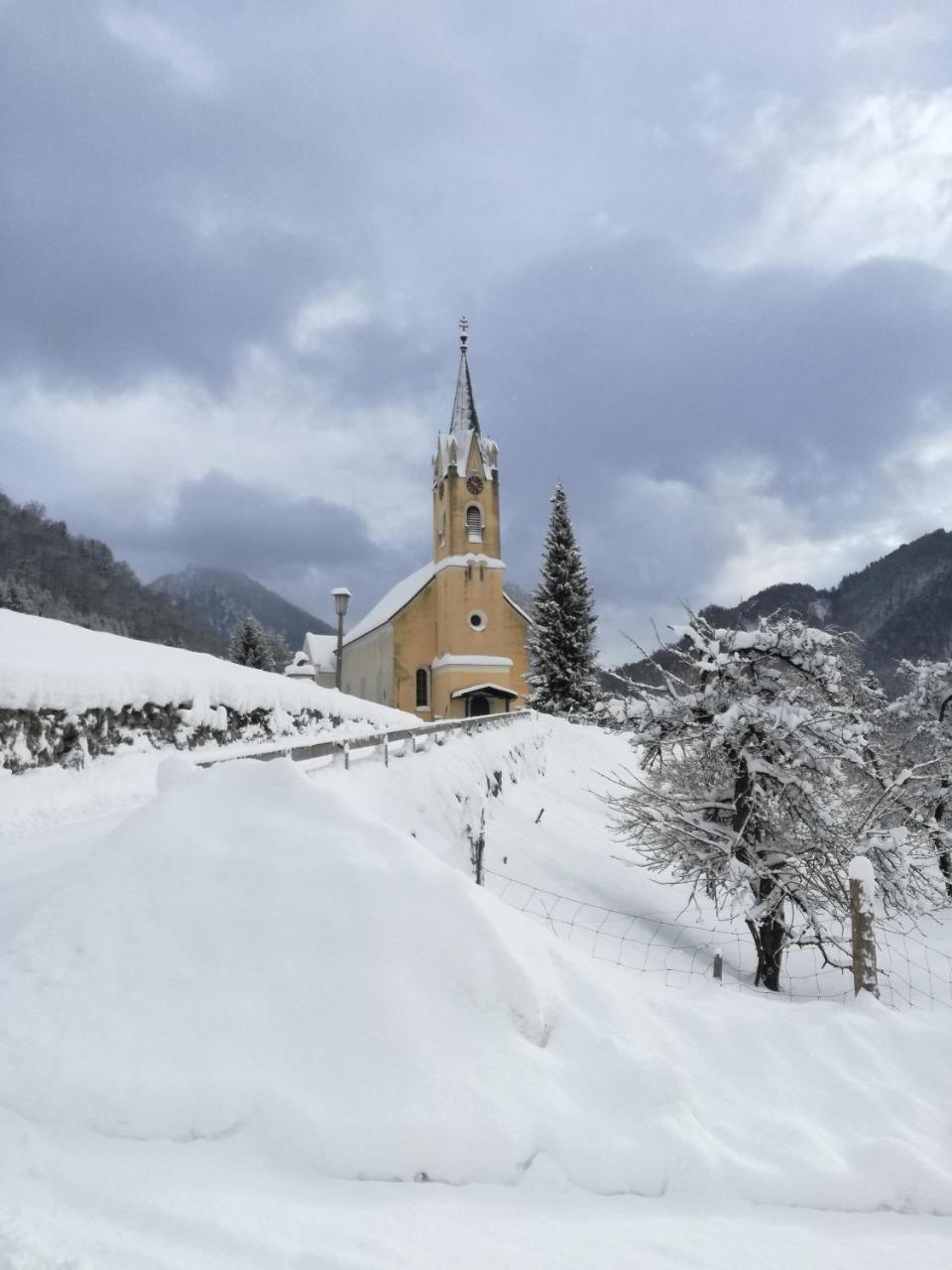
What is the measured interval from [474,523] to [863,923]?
39.5 meters

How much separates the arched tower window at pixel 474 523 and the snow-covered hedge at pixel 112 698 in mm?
29796

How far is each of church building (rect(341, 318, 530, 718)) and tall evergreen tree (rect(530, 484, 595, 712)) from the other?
336 centimetres

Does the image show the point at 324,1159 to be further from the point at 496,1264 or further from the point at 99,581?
the point at 99,581

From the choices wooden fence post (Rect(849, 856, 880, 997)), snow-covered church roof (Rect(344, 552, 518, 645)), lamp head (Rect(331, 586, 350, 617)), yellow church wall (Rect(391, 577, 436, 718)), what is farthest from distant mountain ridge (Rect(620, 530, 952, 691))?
wooden fence post (Rect(849, 856, 880, 997))

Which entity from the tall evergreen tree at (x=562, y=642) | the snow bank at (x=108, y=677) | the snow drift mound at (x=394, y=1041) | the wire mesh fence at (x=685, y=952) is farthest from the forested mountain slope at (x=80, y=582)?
the snow drift mound at (x=394, y=1041)

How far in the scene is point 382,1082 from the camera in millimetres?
3072

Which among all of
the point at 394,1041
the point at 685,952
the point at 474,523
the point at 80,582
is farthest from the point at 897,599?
the point at 394,1041

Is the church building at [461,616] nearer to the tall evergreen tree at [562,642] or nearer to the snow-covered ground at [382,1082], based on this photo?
the tall evergreen tree at [562,642]

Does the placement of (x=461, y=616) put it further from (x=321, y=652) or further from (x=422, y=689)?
(x=321, y=652)

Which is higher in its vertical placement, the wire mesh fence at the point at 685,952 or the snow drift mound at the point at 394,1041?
the snow drift mound at the point at 394,1041

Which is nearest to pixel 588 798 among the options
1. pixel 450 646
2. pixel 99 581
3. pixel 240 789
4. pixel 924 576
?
pixel 240 789

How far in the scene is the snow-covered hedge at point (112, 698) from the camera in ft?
25.6

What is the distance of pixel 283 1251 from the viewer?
92.7 inches

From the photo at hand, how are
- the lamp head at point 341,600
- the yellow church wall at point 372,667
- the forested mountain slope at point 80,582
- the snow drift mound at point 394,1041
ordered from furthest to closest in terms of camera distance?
the forested mountain slope at point 80,582
the yellow church wall at point 372,667
the lamp head at point 341,600
the snow drift mound at point 394,1041
